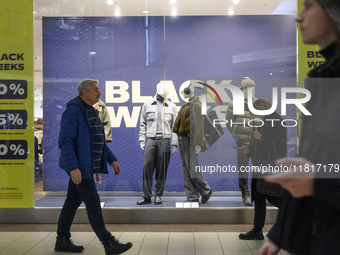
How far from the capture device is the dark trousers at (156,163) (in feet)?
13.1

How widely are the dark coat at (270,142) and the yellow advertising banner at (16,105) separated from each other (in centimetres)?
250

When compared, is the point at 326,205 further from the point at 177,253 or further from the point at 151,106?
the point at 151,106

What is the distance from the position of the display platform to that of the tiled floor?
95 millimetres

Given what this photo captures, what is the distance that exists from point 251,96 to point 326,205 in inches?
112

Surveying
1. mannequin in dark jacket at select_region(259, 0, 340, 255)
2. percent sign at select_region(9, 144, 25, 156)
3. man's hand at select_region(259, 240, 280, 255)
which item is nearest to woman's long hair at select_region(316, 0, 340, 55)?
mannequin in dark jacket at select_region(259, 0, 340, 255)

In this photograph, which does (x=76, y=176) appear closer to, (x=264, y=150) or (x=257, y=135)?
(x=264, y=150)

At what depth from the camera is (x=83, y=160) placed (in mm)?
2750

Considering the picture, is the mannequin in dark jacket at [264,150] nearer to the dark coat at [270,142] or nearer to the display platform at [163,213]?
the dark coat at [270,142]

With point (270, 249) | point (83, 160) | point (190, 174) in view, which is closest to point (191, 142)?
point (190, 174)

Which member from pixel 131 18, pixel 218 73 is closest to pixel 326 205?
pixel 218 73

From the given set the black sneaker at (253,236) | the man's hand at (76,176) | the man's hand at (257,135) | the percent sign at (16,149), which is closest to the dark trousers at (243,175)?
the man's hand at (257,135)

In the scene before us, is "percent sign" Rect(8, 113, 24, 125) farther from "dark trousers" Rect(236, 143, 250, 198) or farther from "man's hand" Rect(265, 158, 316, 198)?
"man's hand" Rect(265, 158, 316, 198)

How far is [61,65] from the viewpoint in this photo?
4.01 meters

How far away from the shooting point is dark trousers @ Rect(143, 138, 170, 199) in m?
3.98
